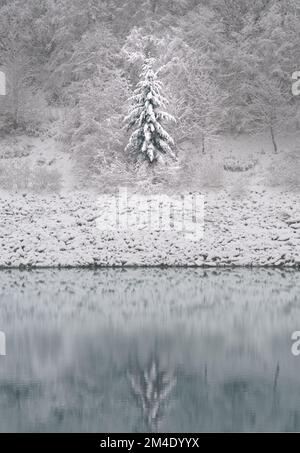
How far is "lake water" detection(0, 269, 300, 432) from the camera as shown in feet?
32.9

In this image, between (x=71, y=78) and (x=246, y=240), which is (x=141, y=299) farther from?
(x=71, y=78)

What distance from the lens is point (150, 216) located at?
30.2 metres

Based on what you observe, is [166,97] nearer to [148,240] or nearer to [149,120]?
[149,120]

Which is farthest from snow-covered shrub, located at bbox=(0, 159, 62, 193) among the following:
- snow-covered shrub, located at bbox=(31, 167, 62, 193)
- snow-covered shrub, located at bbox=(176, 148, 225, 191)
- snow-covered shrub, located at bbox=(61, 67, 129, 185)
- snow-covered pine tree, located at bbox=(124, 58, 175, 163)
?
snow-covered shrub, located at bbox=(176, 148, 225, 191)

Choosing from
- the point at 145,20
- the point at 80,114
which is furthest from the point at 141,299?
the point at 145,20

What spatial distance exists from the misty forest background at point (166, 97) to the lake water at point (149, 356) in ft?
37.1

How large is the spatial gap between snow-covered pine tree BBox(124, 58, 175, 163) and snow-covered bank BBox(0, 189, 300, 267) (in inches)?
145

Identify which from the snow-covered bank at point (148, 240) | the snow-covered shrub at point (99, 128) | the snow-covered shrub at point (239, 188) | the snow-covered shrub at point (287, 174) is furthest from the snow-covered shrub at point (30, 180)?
the snow-covered shrub at point (287, 174)

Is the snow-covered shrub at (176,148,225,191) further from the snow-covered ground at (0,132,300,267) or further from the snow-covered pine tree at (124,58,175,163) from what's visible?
the snow-covered pine tree at (124,58,175,163)

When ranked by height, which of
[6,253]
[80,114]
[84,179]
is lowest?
[6,253]

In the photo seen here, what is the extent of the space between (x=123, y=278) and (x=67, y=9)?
83.1 feet

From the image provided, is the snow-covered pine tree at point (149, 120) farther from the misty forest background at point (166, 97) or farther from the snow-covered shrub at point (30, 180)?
the snow-covered shrub at point (30, 180)

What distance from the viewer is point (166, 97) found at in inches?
1394

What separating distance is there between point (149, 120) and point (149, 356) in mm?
20408
